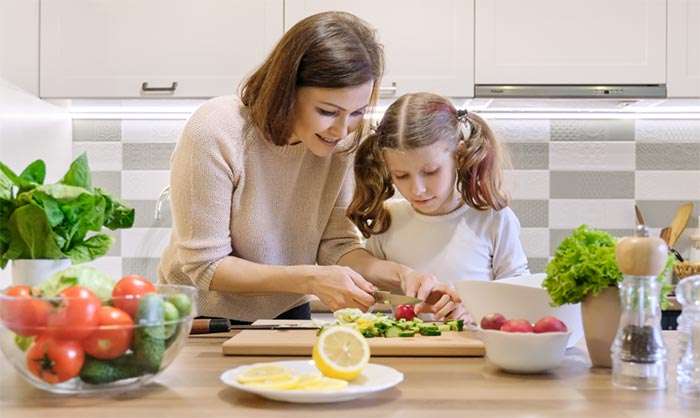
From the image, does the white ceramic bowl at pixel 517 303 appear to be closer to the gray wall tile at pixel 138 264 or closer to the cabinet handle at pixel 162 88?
the cabinet handle at pixel 162 88

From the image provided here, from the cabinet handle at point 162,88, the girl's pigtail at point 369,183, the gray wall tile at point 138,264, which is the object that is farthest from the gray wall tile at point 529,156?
the gray wall tile at point 138,264

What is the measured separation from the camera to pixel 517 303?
145 centimetres

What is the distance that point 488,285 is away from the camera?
1.47 meters

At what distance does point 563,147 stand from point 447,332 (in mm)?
1827

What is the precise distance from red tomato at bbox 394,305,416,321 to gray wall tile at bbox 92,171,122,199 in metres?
1.80

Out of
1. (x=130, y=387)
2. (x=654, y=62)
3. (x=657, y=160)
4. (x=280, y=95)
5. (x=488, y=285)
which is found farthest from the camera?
(x=657, y=160)

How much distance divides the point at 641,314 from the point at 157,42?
214 centimetres

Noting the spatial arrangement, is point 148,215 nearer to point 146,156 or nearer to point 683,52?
point 146,156

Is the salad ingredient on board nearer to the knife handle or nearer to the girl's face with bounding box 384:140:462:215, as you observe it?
the knife handle

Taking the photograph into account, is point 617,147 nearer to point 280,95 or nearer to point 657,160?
point 657,160

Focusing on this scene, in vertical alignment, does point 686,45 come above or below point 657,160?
above

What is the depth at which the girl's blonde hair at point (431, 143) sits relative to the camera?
2.11 metres

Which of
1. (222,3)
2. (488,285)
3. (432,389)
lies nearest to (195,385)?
(432,389)

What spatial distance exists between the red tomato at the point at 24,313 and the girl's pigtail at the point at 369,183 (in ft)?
3.67
